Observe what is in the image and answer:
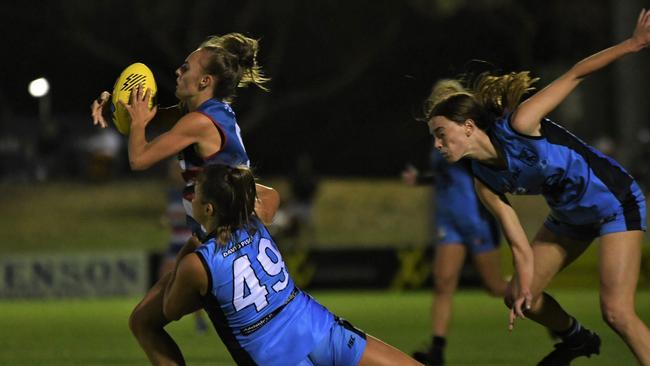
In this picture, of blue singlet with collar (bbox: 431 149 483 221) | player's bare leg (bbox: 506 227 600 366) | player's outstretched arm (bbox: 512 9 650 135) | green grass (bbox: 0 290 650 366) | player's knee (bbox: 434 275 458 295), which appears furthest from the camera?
blue singlet with collar (bbox: 431 149 483 221)

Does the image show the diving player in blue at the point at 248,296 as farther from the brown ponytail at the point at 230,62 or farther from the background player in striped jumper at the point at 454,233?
the background player in striped jumper at the point at 454,233

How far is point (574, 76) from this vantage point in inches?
277

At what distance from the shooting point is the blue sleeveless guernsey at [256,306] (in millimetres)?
6398

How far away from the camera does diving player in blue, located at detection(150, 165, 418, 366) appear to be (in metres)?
6.41

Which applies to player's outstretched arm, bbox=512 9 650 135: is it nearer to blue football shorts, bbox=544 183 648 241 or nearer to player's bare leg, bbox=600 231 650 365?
blue football shorts, bbox=544 183 648 241

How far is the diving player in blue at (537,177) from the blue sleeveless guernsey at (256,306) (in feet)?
4.23

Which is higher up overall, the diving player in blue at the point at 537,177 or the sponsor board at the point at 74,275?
the diving player in blue at the point at 537,177

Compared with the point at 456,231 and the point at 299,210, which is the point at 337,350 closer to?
the point at 456,231

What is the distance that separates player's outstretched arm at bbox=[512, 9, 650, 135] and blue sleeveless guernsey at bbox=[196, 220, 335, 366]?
1.58m

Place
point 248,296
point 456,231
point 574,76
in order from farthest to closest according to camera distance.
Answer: point 456,231 < point 574,76 < point 248,296

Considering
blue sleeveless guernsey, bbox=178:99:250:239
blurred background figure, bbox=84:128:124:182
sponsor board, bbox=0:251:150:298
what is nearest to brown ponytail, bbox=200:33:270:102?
blue sleeveless guernsey, bbox=178:99:250:239

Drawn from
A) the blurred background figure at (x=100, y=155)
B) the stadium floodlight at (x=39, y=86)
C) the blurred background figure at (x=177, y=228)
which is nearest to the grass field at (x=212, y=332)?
the blurred background figure at (x=177, y=228)

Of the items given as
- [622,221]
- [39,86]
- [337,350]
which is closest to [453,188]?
[39,86]

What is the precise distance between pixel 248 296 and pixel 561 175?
1986 mm
